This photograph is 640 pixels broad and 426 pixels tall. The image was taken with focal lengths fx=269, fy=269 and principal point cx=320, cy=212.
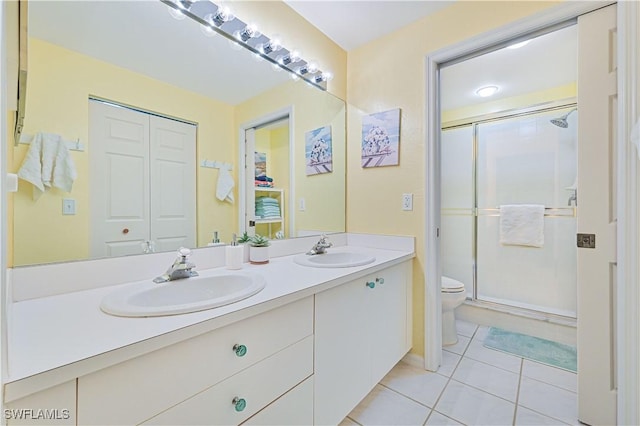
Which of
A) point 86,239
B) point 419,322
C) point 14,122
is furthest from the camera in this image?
point 419,322

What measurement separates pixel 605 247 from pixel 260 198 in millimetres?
1710

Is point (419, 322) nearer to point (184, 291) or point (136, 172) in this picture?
point (184, 291)

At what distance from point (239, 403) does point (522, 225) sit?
2.82 m

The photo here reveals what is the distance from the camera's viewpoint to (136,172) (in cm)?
108

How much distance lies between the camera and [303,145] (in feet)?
6.11

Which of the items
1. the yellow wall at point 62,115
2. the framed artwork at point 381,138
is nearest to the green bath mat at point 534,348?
the framed artwork at point 381,138

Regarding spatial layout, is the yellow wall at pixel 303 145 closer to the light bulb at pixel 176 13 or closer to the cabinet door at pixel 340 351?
the light bulb at pixel 176 13

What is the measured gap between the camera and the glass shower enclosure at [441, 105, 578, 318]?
2344 millimetres

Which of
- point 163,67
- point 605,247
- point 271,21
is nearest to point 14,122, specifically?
point 163,67

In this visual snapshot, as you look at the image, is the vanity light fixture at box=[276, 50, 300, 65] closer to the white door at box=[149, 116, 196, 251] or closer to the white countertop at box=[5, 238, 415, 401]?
the white door at box=[149, 116, 196, 251]

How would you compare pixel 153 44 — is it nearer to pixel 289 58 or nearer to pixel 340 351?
pixel 289 58

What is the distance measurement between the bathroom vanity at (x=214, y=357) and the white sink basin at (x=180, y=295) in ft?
0.08

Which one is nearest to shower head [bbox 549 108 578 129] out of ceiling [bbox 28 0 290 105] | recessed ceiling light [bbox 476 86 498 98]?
recessed ceiling light [bbox 476 86 498 98]

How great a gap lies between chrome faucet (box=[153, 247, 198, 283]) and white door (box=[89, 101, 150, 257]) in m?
0.18
